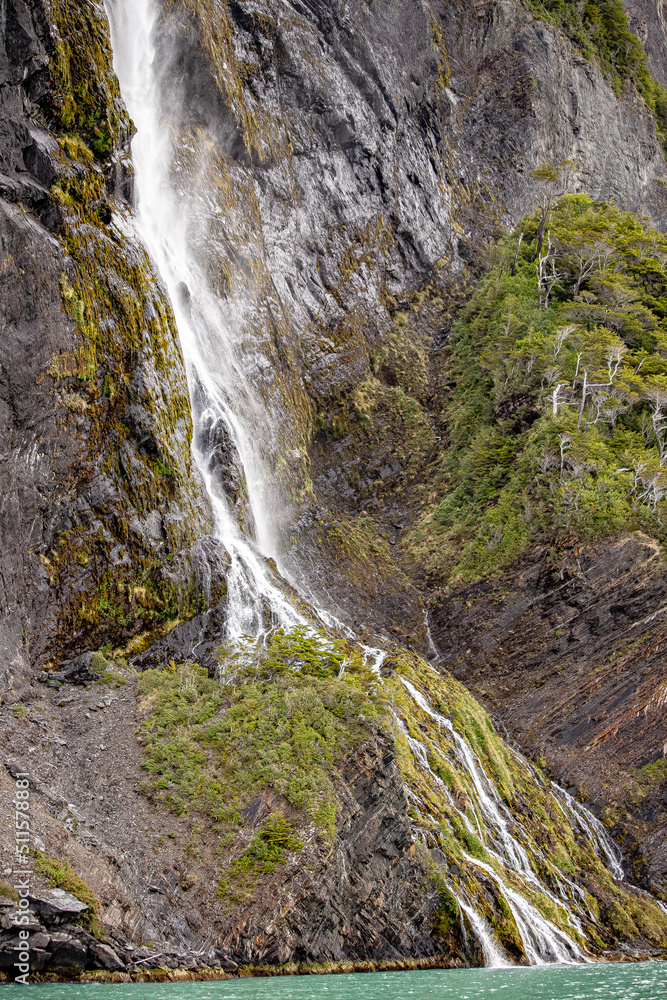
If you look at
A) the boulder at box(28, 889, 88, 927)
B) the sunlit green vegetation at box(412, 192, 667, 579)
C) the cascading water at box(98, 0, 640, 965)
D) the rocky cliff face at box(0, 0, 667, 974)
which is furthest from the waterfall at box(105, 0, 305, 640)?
the boulder at box(28, 889, 88, 927)

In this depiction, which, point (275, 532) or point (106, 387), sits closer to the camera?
point (106, 387)

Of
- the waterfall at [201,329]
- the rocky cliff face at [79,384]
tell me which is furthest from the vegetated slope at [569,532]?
the rocky cliff face at [79,384]

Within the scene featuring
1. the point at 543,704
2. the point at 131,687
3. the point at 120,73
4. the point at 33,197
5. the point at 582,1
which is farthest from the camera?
the point at 582,1

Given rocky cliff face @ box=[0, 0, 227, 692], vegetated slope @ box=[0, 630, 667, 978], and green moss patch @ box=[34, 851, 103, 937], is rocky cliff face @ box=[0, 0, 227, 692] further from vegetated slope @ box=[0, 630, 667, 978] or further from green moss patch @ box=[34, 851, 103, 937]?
green moss patch @ box=[34, 851, 103, 937]

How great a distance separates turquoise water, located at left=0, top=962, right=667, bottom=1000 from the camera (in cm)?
957

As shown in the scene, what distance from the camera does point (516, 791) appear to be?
1933cm

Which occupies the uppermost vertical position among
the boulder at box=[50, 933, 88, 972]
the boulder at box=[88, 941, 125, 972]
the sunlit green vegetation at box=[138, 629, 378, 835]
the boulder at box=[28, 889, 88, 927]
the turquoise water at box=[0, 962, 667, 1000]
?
the sunlit green vegetation at box=[138, 629, 378, 835]

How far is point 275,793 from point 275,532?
12365 mm

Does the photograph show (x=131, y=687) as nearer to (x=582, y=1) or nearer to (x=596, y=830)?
(x=596, y=830)

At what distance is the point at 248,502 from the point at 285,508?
9.62 feet

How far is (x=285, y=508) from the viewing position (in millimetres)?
26500

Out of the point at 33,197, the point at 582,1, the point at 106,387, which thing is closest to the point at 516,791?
the point at 106,387

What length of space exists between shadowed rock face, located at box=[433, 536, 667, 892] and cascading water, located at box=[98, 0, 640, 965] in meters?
0.95

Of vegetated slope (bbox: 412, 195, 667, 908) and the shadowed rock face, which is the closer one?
the shadowed rock face
